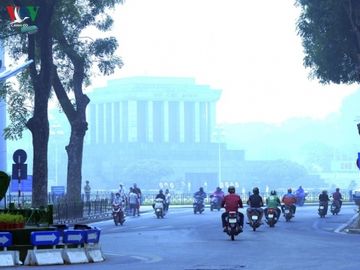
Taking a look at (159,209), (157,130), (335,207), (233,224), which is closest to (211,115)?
(157,130)

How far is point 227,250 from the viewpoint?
2181 cm

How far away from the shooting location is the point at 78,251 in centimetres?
1872

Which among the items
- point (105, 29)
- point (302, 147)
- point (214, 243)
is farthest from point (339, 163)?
point (214, 243)

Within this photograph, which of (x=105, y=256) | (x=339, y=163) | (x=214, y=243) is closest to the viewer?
(x=105, y=256)

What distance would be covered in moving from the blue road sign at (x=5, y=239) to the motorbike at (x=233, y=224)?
9763 mm

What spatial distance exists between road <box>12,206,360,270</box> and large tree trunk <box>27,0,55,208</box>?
23.0 feet

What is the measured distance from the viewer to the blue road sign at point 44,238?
17891 millimetres

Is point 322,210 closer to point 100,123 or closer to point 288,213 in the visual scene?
point 288,213

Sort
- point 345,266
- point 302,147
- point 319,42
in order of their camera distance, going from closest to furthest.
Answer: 1. point 345,266
2. point 319,42
3. point 302,147

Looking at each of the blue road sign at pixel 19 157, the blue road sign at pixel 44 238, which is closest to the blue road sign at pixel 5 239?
the blue road sign at pixel 44 238

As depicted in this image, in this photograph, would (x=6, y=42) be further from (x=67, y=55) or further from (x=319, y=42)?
(x=319, y=42)

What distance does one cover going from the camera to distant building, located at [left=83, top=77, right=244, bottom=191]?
13562 cm

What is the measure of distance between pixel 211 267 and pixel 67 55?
99.2 ft

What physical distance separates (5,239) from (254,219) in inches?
603
